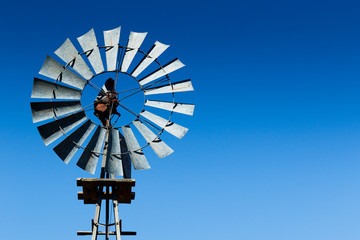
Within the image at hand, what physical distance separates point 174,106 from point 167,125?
0.43 meters

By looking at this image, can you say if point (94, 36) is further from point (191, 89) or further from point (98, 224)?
point (98, 224)

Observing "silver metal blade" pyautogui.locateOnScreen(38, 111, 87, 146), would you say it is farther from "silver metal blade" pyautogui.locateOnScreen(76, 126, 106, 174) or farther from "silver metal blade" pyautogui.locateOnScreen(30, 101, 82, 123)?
"silver metal blade" pyautogui.locateOnScreen(76, 126, 106, 174)

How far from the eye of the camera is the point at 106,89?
898 cm

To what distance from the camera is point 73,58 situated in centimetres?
809

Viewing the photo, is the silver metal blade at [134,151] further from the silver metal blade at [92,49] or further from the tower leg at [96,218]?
the silver metal blade at [92,49]

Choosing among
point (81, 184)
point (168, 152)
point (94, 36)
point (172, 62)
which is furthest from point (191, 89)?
point (81, 184)

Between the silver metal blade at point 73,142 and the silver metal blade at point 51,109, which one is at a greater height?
the silver metal blade at point 51,109

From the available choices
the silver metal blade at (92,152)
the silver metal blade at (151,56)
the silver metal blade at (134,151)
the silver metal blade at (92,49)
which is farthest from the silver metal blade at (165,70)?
the silver metal blade at (92,152)

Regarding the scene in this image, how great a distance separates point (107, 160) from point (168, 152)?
3.53ft

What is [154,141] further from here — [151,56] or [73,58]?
[73,58]

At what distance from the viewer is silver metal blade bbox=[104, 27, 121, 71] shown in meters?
8.31

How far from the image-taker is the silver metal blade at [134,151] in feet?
25.6

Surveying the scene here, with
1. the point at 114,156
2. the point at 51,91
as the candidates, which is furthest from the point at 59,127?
the point at 114,156

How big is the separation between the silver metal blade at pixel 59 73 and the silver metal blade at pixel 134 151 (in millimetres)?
1151
